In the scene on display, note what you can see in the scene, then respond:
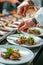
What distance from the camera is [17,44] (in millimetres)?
1433

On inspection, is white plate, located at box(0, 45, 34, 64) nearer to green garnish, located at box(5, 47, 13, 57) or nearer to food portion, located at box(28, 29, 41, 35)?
green garnish, located at box(5, 47, 13, 57)

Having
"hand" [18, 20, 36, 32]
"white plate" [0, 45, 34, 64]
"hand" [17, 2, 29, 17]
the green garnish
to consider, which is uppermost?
"hand" [17, 2, 29, 17]

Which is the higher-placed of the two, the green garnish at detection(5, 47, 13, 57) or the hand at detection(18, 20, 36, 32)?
the hand at detection(18, 20, 36, 32)

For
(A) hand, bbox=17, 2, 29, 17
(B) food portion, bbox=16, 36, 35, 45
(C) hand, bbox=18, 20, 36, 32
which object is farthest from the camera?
(A) hand, bbox=17, 2, 29, 17

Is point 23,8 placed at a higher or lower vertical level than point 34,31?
higher

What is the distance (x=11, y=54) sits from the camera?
1.22m

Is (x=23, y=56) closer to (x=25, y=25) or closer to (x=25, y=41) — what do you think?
(x=25, y=41)

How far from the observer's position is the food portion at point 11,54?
119 centimetres

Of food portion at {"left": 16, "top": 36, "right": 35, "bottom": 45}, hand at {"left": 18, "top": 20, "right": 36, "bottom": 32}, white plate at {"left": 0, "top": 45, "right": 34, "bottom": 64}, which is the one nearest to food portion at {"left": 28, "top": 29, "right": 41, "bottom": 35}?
hand at {"left": 18, "top": 20, "right": 36, "bottom": 32}

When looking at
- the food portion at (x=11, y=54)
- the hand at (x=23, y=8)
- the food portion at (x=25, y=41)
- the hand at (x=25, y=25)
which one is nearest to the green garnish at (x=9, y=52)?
the food portion at (x=11, y=54)

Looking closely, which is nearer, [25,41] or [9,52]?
[9,52]

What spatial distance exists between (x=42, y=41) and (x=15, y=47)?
0.32 meters

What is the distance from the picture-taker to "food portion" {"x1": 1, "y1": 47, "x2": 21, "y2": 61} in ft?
3.89

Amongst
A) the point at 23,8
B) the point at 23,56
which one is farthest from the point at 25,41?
A: the point at 23,8
